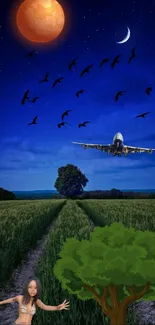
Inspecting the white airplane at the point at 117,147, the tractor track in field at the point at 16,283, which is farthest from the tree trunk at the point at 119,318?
the white airplane at the point at 117,147

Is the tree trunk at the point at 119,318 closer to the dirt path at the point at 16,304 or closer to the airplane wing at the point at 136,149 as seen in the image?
the dirt path at the point at 16,304

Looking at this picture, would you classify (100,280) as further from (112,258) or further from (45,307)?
(45,307)

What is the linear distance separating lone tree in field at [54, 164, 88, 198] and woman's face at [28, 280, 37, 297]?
4750 inches

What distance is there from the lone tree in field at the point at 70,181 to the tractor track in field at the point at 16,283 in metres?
110

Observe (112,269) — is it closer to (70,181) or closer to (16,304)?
(16,304)

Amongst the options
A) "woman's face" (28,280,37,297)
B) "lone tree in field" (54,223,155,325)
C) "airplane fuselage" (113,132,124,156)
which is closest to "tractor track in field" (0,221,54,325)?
"woman's face" (28,280,37,297)

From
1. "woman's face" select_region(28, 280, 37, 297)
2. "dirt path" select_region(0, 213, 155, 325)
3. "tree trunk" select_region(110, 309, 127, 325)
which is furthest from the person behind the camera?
"dirt path" select_region(0, 213, 155, 325)

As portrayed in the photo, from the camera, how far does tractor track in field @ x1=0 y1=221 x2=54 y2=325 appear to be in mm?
7366

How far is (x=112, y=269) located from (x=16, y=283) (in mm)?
6453

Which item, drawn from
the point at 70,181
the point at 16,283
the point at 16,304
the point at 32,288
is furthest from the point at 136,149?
the point at 32,288

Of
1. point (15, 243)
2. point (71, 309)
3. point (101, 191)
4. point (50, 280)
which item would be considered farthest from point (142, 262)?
point (101, 191)

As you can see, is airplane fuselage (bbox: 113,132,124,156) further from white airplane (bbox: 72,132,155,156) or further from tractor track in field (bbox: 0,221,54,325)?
tractor track in field (bbox: 0,221,54,325)

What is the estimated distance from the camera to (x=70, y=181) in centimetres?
12775

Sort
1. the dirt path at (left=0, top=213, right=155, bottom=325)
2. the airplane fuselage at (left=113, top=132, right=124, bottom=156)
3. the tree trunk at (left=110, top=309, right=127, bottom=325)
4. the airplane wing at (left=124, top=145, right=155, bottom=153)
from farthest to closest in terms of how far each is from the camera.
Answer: the airplane wing at (left=124, top=145, right=155, bottom=153) → the airplane fuselage at (left=113, top=132, right=124, bottom=156) → the dirt path at (left=0, top=213, right=155, bottom=325) → the tree trunk at (left=110, top=309, right=127, bottom=325)
